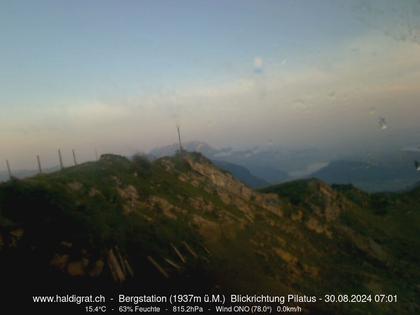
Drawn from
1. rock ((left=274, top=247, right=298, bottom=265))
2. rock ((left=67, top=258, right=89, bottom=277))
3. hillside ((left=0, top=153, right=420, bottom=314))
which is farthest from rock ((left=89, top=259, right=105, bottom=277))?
rock ((left=274, top=247, right=298, bottom=265))

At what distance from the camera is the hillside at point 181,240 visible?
3269 cm

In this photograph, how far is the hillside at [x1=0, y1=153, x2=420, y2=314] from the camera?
107 feet

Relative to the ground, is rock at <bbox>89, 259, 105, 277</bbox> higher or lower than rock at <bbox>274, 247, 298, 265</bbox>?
higher

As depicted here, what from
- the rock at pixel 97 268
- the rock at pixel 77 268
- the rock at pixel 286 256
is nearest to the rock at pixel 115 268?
the rock at pixel 97 268

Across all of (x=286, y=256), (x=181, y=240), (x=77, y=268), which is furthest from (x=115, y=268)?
(x=286, y=256)

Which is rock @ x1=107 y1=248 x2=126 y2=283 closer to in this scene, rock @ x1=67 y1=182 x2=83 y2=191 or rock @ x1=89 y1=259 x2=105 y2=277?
rock @ x1=89 y1=259 x2=105 y2=277

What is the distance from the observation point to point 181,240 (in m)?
42.3

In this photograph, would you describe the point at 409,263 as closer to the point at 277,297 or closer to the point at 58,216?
the point at 277,297

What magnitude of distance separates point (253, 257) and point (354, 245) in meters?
34.8

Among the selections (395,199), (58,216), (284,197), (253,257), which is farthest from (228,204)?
(395,199)

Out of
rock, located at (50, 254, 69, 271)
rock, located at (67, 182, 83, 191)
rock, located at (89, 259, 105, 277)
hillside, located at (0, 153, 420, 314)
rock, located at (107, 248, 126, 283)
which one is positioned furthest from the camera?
rock, located at (67, 182, 83, 191)

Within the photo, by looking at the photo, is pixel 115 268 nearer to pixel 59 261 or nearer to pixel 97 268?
pixel 97 268

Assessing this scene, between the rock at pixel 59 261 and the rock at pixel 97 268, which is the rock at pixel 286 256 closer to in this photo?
the rock at pixel 97 268

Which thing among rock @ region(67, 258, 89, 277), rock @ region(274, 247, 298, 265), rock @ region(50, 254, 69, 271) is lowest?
rock @ region(274, 247, 298, 265)
